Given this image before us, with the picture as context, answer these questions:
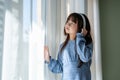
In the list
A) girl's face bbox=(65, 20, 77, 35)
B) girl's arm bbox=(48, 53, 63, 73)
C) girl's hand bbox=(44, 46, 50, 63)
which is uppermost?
girl's face bbox=(65, 20, 77, 35)

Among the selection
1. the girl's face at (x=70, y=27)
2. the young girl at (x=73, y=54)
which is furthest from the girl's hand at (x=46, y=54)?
the girl's face at (x=70, y=27)

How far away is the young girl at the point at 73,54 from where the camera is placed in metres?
1.56

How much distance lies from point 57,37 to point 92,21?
51cm

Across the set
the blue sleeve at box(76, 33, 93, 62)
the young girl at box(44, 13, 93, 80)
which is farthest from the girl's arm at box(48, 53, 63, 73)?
the blue sleeve at box(76, 33, 93, 62)

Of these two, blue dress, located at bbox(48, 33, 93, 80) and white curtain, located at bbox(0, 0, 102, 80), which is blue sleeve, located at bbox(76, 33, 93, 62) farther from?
white curtain, located at bbox(0, 0, 102, 80)

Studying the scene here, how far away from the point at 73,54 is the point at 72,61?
0.06m

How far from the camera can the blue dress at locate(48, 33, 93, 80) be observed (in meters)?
1.56

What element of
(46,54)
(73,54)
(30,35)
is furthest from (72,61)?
(30,35)

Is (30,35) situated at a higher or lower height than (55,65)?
higher

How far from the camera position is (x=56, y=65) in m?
1.58

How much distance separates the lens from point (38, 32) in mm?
1425

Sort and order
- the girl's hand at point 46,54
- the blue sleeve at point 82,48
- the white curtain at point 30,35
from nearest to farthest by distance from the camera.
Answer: the white curtain at point 30,35, the girl's hand at point 46,54, the blue sleeve at point 82,48

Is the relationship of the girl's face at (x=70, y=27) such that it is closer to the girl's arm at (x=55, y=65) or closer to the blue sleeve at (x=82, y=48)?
the blue sleeve at (x=82, y=48)

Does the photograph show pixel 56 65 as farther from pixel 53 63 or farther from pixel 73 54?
pixel 73 54
